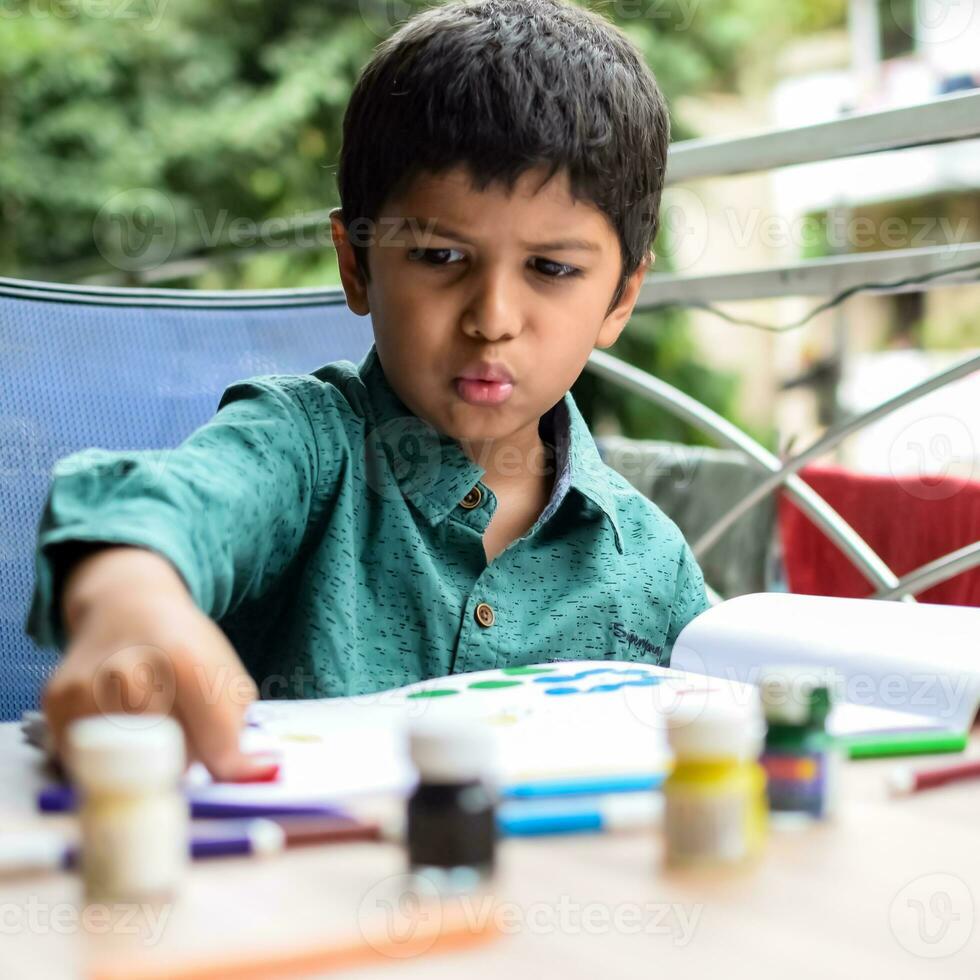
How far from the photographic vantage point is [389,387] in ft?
3.32

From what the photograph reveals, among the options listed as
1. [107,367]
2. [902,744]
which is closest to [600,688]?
[902,744]

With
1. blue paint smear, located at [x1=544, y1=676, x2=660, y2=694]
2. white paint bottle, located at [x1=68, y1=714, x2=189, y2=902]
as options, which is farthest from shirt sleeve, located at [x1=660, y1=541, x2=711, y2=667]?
white paint bottle, located at [x1=68, y1=714, x2=189, y2=902]

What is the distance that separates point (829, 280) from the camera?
1.46 metres

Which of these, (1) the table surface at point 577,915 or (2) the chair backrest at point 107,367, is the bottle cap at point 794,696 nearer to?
(1) the table surface at point 577,915

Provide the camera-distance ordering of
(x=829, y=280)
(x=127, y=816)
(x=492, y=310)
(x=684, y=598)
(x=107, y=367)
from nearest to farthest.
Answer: (x=127, y=816), (x=492, y=310), (x=684, y=598), (x=107, y=367), (x=829, y=280)

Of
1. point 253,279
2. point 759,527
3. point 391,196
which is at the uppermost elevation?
point 253,279

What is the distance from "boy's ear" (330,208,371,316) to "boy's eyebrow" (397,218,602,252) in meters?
0.12

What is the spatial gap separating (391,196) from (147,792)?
0.63 m

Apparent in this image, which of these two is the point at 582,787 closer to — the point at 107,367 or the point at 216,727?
the point at 216,727

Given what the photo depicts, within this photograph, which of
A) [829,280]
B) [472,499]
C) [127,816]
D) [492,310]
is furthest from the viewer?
[829,280]

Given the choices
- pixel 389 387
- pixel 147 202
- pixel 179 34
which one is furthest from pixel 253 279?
pixel 389 387

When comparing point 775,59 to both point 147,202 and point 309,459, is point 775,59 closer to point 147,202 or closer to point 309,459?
point 147,202

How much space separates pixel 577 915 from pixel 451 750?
64 millimetres

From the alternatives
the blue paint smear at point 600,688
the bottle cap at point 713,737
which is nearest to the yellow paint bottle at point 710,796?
the bottle cap at point 713,737
